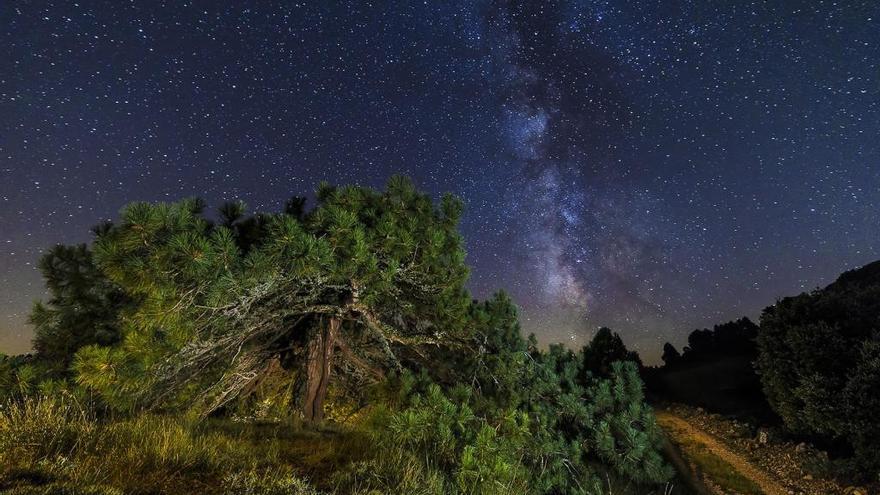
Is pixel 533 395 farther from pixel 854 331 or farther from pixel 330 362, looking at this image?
pixel 854 331

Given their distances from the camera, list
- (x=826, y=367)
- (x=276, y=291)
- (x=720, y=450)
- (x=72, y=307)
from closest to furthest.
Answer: (x=276, y=291) → (x=72, y=307) → (x=826, y=367) → (x=720, y=450)

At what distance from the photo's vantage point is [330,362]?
6742mm

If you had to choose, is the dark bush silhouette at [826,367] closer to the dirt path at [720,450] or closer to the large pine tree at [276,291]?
the dirt path at [720,450]

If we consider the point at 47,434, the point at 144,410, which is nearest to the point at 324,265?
the point at 47,434

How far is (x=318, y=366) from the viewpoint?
22.0ft

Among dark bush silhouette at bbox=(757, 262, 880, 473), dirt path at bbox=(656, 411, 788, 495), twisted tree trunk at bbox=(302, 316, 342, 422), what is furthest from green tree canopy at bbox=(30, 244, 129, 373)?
dark bush silhouette at bbox=(757, 262, 880, 473)

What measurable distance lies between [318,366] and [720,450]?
38.6ft

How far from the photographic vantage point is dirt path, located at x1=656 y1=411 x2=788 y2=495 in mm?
9190

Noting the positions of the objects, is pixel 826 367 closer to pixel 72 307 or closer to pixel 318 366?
pixel 318 366

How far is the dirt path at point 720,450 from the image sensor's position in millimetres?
9190

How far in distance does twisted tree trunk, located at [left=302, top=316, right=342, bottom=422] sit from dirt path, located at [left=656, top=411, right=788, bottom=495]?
9.67 m

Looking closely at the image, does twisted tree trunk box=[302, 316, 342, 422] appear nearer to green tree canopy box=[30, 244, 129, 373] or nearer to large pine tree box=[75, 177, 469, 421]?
large pine tree box=[75, 177, 469, 421]

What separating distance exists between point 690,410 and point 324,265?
682 inches

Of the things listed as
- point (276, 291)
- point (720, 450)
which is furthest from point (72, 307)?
point (720, 450)
